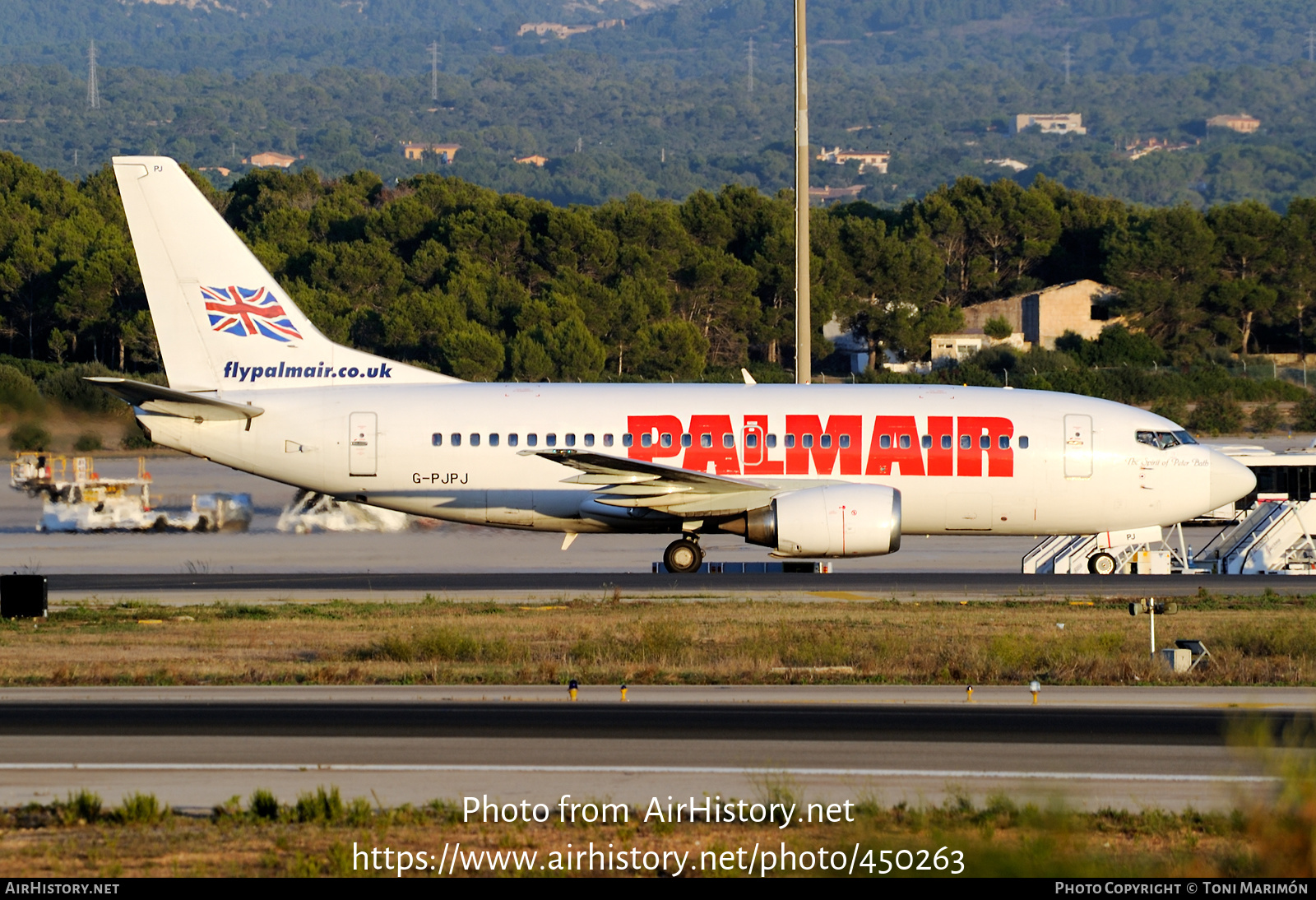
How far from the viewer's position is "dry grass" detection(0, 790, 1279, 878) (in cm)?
1049

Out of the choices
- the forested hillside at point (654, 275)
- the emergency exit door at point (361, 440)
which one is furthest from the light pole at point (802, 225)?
the forested hillside at point (654, 275)

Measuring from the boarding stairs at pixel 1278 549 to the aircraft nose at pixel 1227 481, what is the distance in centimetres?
261

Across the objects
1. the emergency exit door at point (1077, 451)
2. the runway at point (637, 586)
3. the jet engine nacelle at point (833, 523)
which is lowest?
the runway at point (637, 586)

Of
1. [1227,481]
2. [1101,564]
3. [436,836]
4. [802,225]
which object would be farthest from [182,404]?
[436,836]

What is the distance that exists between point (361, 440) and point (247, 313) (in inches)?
137

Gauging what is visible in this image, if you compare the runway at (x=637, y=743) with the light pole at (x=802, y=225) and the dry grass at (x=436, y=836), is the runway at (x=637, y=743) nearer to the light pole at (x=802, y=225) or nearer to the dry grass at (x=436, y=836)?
the dry grass at (x=436, y=836)

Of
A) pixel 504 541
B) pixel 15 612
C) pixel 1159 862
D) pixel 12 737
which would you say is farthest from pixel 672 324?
pixel 1159 862

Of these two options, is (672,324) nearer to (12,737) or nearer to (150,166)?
(150,166)

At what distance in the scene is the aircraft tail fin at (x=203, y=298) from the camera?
102 ft

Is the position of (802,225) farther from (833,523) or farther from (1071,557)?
(833,523)

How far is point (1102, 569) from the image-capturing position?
1294 inches

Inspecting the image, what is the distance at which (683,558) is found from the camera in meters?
31.4

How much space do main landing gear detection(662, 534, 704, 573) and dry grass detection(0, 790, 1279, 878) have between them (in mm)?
19086

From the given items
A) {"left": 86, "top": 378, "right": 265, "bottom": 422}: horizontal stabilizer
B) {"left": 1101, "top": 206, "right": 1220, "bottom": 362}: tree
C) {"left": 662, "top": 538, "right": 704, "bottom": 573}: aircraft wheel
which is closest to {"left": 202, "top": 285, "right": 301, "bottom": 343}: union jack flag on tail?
{"left": 86, "top": 378, "right": 265, "bottom": 422}: horizontal stabilizer
